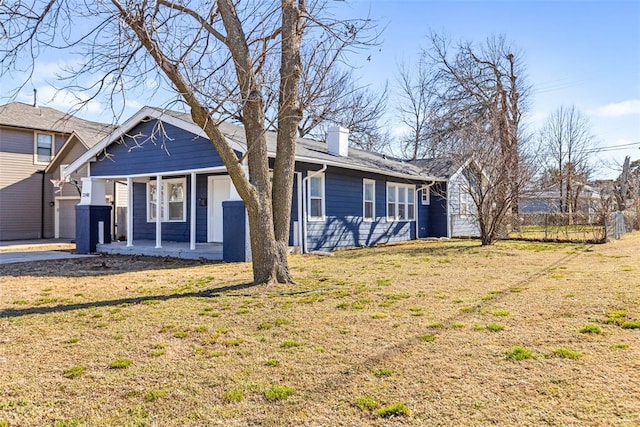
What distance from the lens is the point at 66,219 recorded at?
67.9ft

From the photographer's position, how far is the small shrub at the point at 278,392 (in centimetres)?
300

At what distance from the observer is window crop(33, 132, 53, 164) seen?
2048 centimetres

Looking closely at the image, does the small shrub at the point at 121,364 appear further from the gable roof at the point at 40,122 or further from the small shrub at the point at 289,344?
the gable roof at the point at 40,122

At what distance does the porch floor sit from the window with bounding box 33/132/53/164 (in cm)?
1004

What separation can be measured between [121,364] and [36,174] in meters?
20.2

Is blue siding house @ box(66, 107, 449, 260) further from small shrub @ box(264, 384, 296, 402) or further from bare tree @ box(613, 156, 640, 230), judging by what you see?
bare tree @ box(613, 156, 640, 230)

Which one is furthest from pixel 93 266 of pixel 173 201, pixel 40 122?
pixel 40 122

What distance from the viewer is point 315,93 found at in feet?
23.5

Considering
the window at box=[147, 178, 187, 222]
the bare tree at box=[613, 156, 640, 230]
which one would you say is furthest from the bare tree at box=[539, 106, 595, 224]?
the window at box=[147, 178, 187, 222]

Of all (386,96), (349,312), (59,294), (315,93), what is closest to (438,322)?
(349,312)

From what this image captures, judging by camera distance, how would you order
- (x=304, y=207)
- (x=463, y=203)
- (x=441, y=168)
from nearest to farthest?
(x=304, y=207) < (x=441, y=168) < (x=463, y=203)

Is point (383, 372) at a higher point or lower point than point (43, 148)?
lower

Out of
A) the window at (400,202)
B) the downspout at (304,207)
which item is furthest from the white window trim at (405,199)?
the downspout at (304,207)

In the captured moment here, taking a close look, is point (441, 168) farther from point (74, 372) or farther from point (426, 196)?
point (74, 372)
